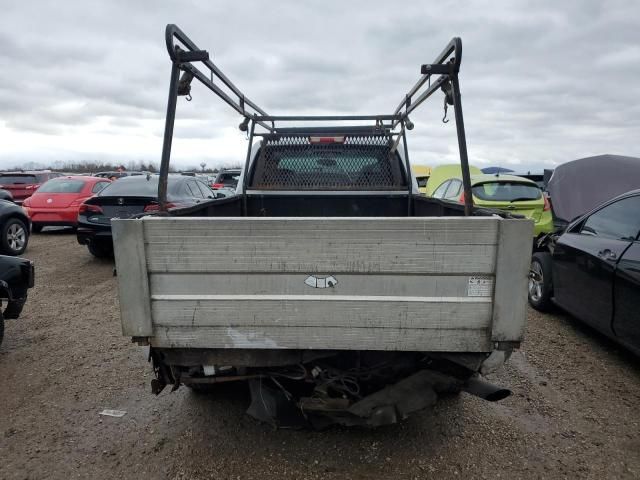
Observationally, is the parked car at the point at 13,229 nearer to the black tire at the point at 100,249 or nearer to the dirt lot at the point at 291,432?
the black tire at the point at 100,249

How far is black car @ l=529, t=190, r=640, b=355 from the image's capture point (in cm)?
364

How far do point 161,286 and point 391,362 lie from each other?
54.3 inches

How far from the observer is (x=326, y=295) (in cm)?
234

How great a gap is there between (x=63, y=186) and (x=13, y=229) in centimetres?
291

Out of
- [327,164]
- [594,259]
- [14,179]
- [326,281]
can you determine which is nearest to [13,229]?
[14,179]

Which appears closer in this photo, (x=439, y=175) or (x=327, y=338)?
(x=327, y=338)

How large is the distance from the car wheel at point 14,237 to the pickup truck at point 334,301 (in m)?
8.19

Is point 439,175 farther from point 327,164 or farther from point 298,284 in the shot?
point 298,284

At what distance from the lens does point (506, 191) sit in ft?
25.7

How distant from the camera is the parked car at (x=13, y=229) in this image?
28.9ft

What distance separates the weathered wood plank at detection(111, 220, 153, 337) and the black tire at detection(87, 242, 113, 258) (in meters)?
6.61

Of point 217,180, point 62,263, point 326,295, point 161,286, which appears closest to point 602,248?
point 326,295

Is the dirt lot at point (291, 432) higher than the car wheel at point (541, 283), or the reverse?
the car wheel at point (541, 283)

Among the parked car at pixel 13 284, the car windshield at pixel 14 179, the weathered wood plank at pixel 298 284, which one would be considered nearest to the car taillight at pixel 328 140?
the weathered wood plank at pixel 298 284
